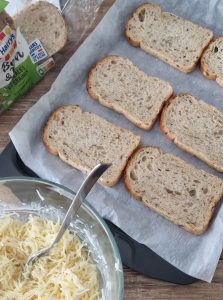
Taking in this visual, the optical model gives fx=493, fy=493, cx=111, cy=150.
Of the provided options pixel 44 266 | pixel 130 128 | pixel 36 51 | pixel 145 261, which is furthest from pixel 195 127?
pixel 44 266

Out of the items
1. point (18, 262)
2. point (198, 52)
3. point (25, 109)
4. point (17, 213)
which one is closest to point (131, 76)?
point (198, 52)

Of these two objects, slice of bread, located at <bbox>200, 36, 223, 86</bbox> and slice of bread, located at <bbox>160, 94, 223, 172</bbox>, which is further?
slice of bread, located at <bbox>200, 36, 223, 86</bbox>

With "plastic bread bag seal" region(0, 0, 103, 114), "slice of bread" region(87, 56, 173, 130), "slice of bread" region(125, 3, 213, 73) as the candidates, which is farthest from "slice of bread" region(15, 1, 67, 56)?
"slice of bread" region(125, 3, 213, 73)

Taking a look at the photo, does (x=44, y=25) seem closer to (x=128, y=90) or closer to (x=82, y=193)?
(x=128, y=90)

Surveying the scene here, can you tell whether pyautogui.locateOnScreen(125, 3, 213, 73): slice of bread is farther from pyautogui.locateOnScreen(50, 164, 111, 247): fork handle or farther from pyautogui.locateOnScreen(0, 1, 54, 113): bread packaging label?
pyautogui.locateOnScreen(50, 164, 111, 247): fork handle

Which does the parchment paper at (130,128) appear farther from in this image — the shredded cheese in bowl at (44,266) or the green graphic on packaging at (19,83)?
the shredded cheese in bowl at (44,266)

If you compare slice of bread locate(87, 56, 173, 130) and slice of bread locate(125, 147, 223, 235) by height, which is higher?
slice of bread locate(87, 56, 173, 130)
